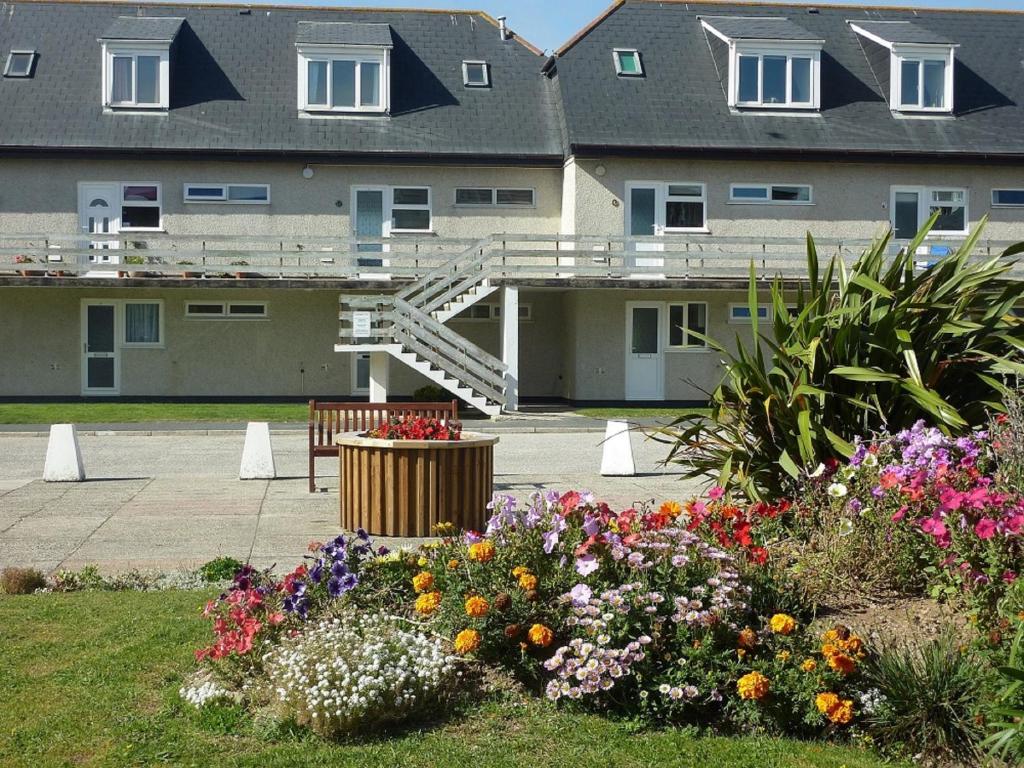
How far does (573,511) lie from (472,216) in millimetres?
25799

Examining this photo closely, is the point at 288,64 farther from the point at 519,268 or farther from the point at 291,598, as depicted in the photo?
the point at 291,598

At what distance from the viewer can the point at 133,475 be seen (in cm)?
1636

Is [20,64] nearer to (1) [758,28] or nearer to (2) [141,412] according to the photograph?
(2) [141,412]

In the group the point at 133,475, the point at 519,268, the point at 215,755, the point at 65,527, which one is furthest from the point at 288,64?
the point at 215,755

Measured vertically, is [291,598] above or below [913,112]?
below

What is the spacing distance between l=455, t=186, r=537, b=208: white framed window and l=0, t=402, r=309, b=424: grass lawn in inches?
Answer: 275

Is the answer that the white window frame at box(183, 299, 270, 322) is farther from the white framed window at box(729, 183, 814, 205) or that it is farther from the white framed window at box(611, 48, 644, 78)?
the white framed window at box(729, 183, 814, 205)

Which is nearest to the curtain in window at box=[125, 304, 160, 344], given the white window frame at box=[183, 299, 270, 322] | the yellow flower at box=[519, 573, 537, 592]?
the white window frame at box=[183, 299, 270, 322]

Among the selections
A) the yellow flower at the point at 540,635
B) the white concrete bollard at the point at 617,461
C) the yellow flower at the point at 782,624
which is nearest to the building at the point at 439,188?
the white concrete bollard at the point at 617,461

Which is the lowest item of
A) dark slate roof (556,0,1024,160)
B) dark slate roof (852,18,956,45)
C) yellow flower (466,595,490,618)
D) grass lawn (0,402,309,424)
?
grass lawn (0,402,309,424)

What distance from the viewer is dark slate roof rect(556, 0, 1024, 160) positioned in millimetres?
31219

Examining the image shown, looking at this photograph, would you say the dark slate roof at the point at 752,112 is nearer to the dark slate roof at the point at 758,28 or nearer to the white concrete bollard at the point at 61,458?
the dark slate roof at the point at 758,28

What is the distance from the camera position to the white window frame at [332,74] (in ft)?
106

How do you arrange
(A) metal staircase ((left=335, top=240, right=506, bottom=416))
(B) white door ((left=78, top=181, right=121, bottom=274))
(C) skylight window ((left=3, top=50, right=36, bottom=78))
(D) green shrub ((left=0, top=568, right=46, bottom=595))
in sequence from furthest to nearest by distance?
(C) skylight window ((left=3, top=50, right=36, bottom=78)), (B) white door ((left=78, top=181, right=121, bottom=274)), (A) metal staircase ((left=335, top=240, right=506, bottom=416)), (D) green shrub ((left=0, top=568, right=46, bottom=595))
